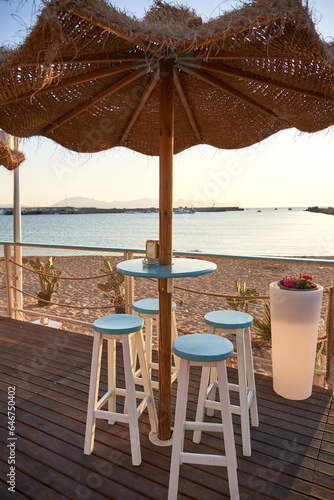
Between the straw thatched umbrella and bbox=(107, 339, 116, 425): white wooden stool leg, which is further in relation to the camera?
the straw thatched umbrella

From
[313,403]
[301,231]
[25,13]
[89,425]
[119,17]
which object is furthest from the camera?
[301,231]

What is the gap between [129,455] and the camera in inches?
71.8

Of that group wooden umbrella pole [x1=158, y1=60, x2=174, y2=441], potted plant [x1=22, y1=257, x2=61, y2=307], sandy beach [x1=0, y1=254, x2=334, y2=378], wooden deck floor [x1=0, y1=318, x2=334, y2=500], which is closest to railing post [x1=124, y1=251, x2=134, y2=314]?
sandy beach [x1=0, y1=254, x2=334, y2=378]

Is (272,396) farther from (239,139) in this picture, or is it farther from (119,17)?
(119,17)

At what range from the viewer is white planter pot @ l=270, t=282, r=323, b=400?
2373 millimetres

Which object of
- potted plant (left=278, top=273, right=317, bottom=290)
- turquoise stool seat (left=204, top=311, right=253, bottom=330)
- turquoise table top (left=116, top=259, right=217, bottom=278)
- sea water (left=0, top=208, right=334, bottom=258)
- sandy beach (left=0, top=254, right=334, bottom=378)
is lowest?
sandy beach (left=0, top=254, right=334, bottom=378)

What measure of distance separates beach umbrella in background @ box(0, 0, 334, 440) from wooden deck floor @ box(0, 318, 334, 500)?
0.99ft

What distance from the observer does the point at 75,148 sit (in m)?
2.79

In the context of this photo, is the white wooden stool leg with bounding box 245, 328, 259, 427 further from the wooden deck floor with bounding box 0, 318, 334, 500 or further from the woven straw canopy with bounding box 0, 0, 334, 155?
the woven straw canopy with bounding box 0, 0, 334, 155

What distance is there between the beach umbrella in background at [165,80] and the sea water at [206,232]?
2426cm

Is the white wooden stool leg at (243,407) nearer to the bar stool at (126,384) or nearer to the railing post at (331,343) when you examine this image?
the bar stool at (126,384)

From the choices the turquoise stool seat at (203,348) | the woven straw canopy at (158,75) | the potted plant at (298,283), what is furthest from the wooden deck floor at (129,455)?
the woven straw canopy at (158,75)

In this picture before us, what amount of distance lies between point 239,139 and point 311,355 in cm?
173

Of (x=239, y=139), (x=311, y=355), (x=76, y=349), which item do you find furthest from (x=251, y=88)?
(x=76, y=349)
